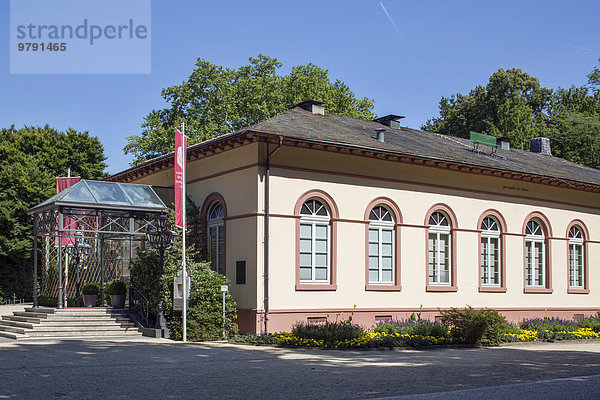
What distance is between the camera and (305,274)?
19.7 meters

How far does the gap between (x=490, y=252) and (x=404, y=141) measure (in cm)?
495

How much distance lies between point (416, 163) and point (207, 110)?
80.7 ft

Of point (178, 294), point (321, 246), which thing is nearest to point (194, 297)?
point (178, 294)

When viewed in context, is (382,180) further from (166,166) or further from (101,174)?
(101,174)

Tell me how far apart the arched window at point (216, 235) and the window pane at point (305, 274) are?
8.00 ft

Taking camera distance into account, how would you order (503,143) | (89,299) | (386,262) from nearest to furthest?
1. (386,262)
2. (89,299)
3. (503,143)

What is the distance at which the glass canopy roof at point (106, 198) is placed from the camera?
1994 centimetres

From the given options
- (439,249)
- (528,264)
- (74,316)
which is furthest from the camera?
(528,264)

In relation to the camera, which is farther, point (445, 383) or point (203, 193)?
point (203, 193)

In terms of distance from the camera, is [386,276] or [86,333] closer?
[86,333]

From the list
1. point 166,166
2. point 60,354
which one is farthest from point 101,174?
point 60,354

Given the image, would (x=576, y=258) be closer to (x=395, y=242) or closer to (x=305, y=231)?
(x=395, y=242)

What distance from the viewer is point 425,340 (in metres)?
17.6

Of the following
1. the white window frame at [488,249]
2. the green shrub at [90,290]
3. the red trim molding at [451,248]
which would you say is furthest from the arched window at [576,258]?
the green shrub at [90,290]
